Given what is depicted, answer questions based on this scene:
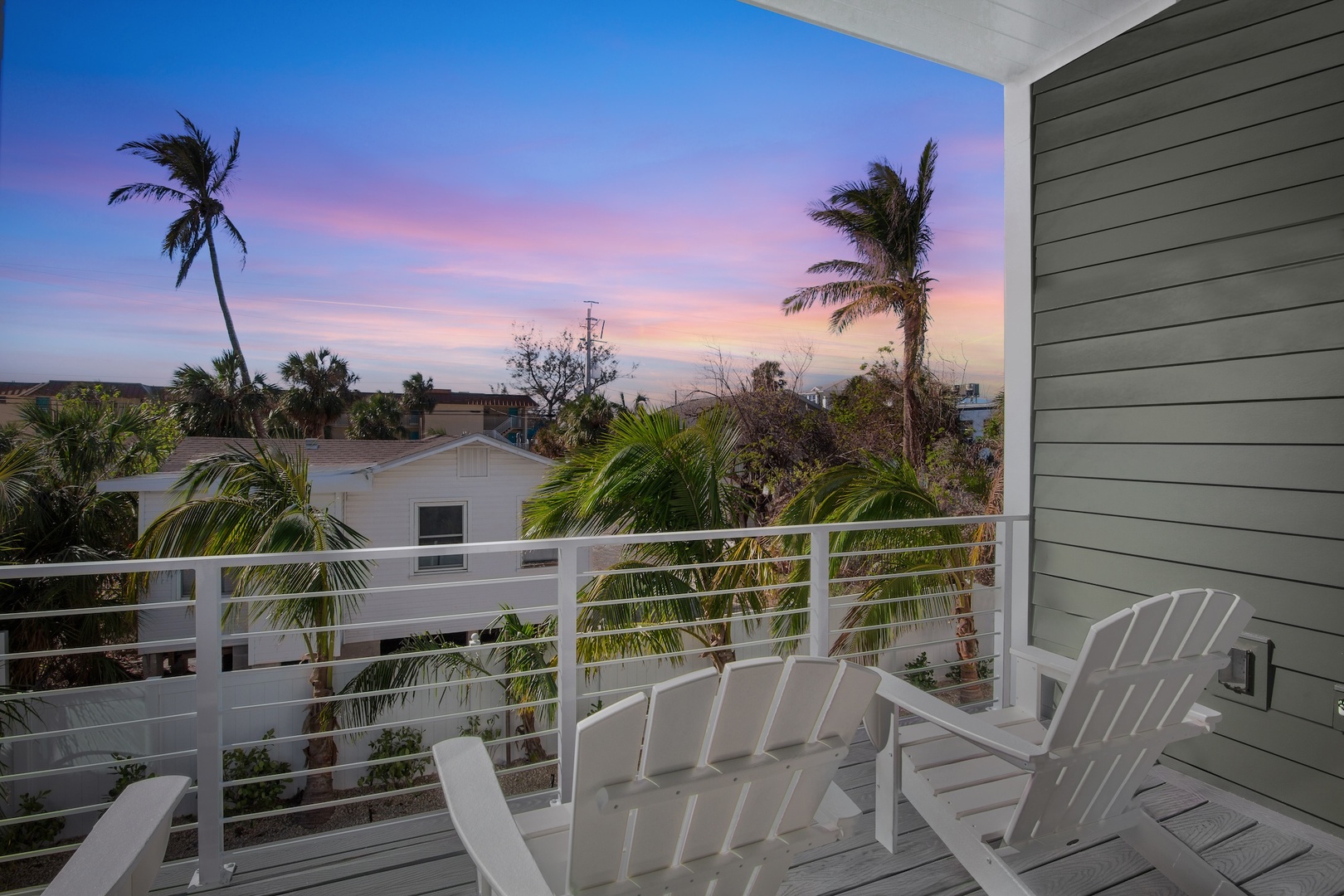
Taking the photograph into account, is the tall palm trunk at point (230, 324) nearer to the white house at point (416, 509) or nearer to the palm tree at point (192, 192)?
the palm tree at point (192, 192)

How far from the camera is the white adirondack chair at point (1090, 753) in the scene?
1.69 metres

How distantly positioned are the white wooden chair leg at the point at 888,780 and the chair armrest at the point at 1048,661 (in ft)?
2.00

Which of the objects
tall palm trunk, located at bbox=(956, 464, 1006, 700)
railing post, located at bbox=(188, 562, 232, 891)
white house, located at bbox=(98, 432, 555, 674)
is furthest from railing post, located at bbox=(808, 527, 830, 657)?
white house, located at bbox=(98, 432, 555, 674)

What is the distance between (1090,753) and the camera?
1729mm

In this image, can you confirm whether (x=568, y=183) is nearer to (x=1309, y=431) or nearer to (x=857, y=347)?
(x=857, y=347)

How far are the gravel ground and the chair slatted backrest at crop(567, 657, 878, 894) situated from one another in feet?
22.0

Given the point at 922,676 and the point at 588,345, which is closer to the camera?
the point at 922,676

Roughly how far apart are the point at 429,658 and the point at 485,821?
19.4 feet

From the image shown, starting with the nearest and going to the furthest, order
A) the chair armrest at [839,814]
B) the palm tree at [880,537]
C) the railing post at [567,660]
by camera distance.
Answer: the chair armrest at [839,814] < the railing post at [567,660] < the palm tree at [880,537]

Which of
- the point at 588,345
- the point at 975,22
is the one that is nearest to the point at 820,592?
the point at 975,22

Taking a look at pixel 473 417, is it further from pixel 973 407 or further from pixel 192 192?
pixel 973 407

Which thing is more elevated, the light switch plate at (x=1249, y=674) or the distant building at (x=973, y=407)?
the distant building at (x=973, y=407)

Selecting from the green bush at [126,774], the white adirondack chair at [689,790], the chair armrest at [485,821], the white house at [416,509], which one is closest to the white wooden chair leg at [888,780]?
the white adirondack chair at [689,790]

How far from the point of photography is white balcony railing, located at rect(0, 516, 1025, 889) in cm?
200
